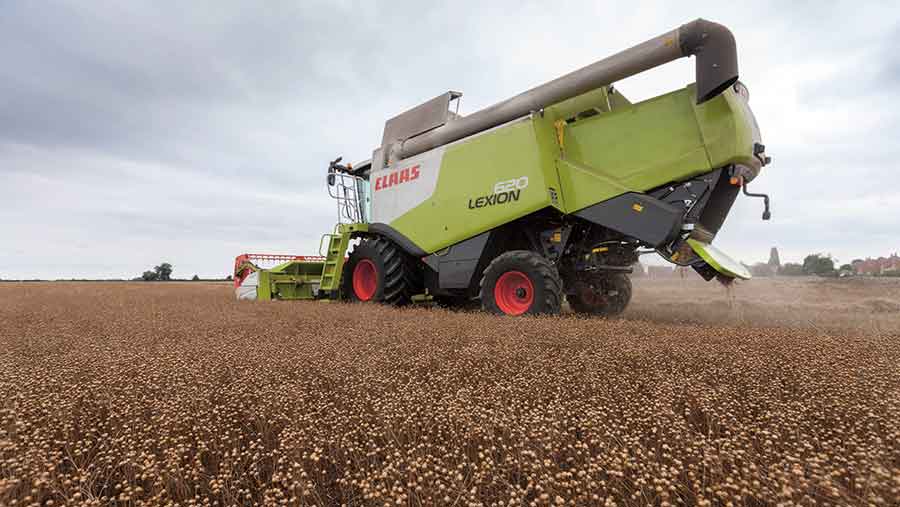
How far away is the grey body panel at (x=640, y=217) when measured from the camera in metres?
4.60

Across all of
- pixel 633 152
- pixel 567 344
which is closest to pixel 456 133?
pixel 633 152

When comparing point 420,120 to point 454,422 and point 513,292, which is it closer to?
point 513,292

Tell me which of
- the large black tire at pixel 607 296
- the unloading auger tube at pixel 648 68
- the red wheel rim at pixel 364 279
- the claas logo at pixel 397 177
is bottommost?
the large black tire at pixel 607 296

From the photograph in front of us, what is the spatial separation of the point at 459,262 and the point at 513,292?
38.4 inches

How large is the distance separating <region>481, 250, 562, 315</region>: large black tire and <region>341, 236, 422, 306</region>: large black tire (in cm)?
171

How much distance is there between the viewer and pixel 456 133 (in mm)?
6555

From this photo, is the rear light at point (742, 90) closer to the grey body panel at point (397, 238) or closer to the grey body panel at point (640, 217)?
the grey body panel at point (640, 217)

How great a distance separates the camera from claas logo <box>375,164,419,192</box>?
22.4 feet

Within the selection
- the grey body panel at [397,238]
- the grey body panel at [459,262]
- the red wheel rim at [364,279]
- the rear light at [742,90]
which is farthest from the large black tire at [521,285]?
the rear light at [742,90]

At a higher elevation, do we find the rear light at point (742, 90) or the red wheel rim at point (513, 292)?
the rear light at point (742, 90)

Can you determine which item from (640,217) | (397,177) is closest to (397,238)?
(397,177)

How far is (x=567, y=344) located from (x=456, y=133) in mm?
4281

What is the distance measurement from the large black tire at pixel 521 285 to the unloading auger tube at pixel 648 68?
1.95m

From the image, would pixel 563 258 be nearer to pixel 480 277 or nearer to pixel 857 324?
pixel 480 277
